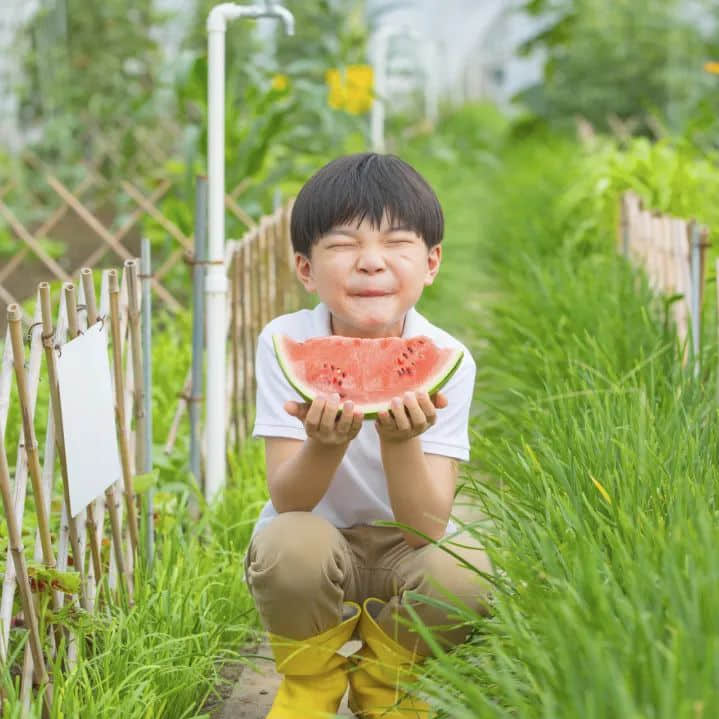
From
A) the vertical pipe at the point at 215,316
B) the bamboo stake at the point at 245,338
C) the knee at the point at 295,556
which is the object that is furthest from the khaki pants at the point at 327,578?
the bamboo stake at the point at 245,338

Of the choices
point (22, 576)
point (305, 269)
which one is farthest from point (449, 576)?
point (22, 576)

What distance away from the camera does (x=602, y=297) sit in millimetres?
4984

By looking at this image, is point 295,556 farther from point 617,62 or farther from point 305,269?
point 617,62

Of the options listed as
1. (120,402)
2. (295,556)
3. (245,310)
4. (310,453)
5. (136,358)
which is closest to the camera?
(310,453)

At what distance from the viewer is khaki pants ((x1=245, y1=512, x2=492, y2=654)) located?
2.62m

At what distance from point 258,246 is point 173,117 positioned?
729 cm

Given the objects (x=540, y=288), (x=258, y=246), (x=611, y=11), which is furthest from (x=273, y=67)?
(x=611, y=11)

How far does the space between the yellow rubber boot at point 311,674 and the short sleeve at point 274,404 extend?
417 mm

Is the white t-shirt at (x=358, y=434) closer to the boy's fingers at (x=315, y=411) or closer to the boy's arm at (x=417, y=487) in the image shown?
the boy's arm at (x=417, y=487)

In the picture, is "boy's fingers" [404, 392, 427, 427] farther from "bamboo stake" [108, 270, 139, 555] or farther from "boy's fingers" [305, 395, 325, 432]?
"bamboo stake" [108, 270, 139, 555]

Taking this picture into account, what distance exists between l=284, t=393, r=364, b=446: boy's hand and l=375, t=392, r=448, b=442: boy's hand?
6cm

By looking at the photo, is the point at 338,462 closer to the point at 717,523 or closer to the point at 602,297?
the point at 717,523

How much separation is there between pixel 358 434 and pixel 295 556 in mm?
312

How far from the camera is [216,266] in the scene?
392cm
